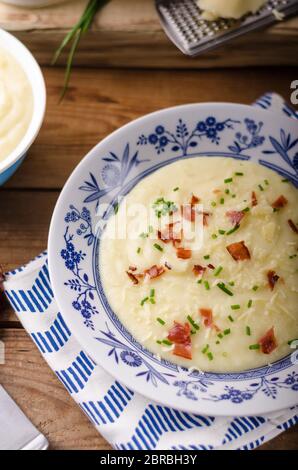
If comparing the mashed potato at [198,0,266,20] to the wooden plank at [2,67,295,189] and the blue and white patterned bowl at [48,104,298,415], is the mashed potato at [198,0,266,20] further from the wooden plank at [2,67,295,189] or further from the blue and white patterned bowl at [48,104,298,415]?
the blue and white patterned bowl at [48,104,298,415]

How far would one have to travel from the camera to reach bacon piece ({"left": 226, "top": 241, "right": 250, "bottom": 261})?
6.61 feet

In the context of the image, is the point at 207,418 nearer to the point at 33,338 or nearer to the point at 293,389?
the point at 293,389

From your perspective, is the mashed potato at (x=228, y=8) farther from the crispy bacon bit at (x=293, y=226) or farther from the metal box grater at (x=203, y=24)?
the crispy bacon bit at (x=293, y=226)

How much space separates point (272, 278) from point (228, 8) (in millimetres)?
1089

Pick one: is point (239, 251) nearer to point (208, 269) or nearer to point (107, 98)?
point (208, 269)

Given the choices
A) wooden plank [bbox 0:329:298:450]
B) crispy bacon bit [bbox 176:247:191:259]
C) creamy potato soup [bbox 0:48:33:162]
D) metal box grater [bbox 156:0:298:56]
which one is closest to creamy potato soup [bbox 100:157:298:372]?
crispy bacon bit [bbox 176:247:191:259]

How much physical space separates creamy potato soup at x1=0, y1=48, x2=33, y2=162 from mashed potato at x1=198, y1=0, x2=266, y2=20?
29.8 inches

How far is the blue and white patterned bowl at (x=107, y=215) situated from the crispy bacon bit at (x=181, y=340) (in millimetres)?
50

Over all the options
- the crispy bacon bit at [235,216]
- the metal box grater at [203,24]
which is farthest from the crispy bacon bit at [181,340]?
the metal box grater at [203,24]

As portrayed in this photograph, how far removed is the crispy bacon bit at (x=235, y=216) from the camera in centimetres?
208

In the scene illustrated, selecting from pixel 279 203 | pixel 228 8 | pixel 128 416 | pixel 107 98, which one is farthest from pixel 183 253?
pixel 228 8

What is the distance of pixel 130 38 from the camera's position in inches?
103

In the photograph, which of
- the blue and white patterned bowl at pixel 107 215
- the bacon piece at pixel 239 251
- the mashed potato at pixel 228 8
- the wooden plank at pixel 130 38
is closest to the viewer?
the blue and white patterned bowl at pixel 107 215

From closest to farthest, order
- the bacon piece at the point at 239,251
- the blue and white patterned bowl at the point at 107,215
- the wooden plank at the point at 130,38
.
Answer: the blue and white patterned bowl at the point at 107,215
the bacon piece at the point at 239,251
the wooden plank at the point at 130,38
